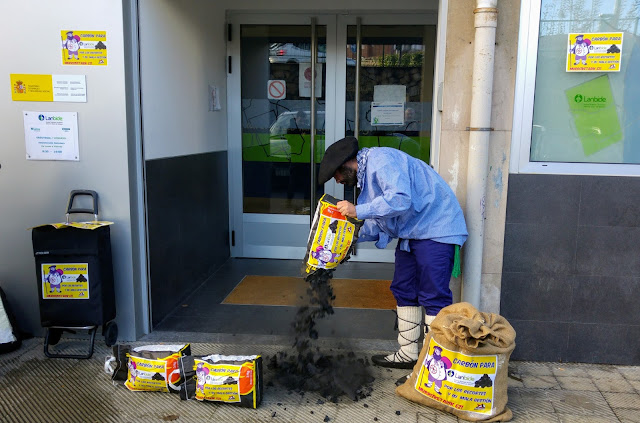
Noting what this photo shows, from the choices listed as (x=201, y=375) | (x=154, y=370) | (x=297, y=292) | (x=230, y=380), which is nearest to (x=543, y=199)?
(x=230, y=380)

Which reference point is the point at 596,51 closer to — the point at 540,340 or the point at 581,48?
the point at 581,48

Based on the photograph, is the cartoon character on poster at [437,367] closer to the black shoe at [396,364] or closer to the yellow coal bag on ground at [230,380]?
the black shoe at [396,364]

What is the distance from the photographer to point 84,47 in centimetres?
391

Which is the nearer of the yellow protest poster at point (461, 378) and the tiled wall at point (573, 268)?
the yellow protest poster at point (461, 378)

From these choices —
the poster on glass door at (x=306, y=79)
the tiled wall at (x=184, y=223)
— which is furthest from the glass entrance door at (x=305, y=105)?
the tiled wall at (x=184, y=223)

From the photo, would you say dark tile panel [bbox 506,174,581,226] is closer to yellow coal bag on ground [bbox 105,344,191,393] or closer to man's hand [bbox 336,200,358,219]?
man's hand [bbox 336,200,358,219]

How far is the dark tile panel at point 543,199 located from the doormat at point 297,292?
1.71 m

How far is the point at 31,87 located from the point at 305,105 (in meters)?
Result: 2.91

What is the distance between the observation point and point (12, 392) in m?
3.52

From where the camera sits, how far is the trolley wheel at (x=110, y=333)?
4031mm

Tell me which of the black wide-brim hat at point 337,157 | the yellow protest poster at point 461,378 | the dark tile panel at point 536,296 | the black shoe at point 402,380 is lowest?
the black shoe at point 402,380

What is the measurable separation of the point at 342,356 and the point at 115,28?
8.98 ft

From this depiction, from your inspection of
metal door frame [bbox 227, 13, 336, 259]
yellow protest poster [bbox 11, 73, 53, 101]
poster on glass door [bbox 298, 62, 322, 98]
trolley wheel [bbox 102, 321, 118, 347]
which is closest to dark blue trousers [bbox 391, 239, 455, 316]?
trolley wheel [bbox 102, 321, 118, 347]

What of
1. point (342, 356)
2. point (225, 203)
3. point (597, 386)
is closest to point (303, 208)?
point (225, 203)
